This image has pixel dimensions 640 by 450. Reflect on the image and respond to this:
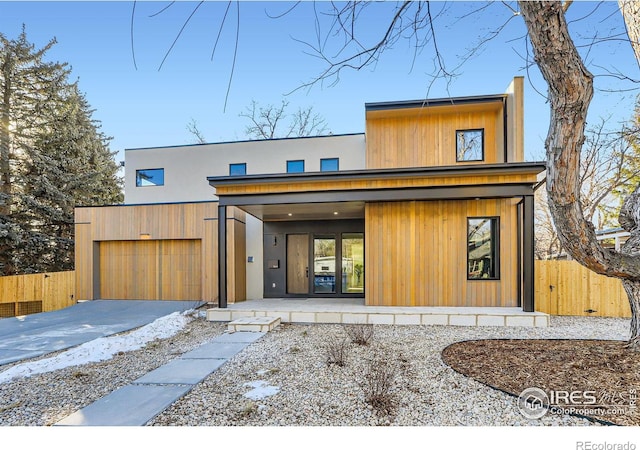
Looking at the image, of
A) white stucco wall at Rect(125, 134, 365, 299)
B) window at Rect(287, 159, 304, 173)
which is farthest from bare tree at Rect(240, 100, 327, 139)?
window at Rect(287, 159, 304, 173)

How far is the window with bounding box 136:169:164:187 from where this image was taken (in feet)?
39.1

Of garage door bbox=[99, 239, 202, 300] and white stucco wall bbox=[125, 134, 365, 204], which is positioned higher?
white stucco wall bbox=[125, 134, 365, 204]

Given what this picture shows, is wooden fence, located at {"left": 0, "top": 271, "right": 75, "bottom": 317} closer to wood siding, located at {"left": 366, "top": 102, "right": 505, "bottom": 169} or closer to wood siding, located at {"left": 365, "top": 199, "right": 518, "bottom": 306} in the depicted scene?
wood siding, located at {"left": 365, "top": 199, "right": 518, "bottom": 306}

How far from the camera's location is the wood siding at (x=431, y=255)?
7.46 metres

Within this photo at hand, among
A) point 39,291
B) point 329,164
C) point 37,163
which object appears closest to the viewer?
point 39,291

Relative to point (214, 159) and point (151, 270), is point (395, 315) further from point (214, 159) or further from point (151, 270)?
point (214, 159)

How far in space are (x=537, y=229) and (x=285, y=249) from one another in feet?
39.9

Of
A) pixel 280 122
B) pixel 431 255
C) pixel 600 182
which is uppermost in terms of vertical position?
pixel 280 122

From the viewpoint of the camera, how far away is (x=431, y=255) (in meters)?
7.60

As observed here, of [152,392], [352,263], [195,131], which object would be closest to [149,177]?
[352,263]

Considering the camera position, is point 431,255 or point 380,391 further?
point 431,255

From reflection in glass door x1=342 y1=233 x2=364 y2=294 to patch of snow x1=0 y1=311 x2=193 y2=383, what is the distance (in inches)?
183
